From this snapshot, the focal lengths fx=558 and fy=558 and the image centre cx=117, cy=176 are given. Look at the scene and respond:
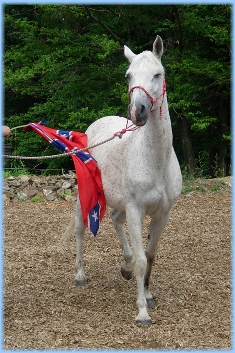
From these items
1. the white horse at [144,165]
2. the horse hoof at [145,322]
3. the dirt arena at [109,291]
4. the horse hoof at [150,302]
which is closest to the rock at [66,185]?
the dirt arena at [109,291]

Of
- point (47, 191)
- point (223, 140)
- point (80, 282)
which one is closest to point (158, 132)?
point (80, 282)

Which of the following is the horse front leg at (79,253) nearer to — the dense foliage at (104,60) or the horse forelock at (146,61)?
the horse forelock at (146,61)

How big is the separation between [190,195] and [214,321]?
5.16 metres

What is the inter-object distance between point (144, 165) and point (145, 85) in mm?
653

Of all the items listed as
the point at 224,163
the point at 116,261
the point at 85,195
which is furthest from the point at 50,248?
the point at 224,163

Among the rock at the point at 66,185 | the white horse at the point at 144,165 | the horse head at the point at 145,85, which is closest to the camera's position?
the horse head at the point at 145,85

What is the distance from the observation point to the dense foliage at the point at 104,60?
11.4 m

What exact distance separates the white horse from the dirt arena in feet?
0.90

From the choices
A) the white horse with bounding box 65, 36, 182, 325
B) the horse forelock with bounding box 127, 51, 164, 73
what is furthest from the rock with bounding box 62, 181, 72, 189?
the horse forelock with bounding box 127, 51, 164, 73

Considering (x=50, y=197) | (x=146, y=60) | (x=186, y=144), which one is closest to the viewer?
(x=146, y=60)

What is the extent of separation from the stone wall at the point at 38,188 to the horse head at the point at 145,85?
5634 mm

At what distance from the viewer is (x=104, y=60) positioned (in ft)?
→ 39.5

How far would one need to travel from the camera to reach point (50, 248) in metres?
6.62

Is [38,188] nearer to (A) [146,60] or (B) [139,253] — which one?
(B) [139,253]
